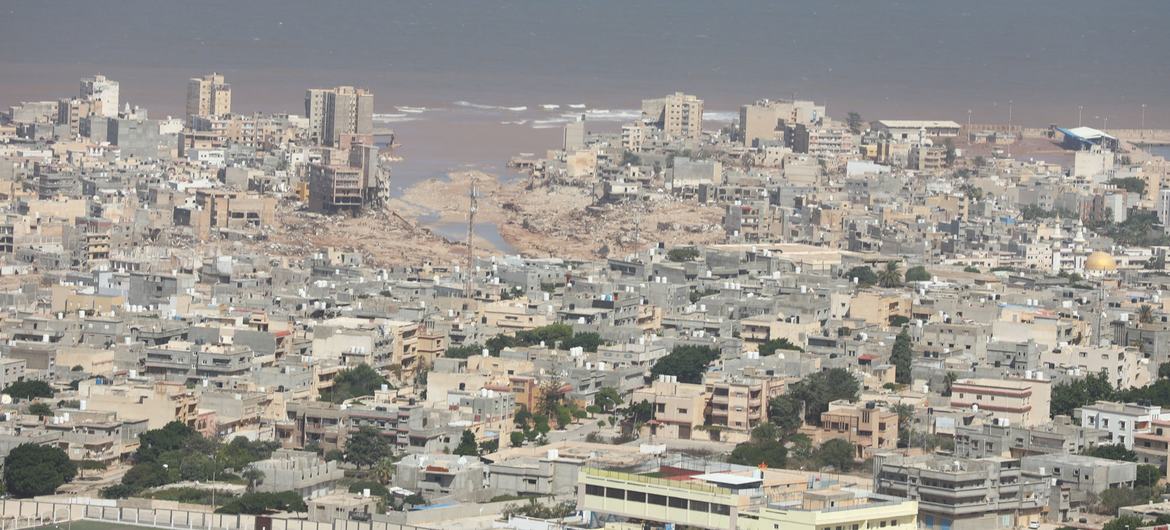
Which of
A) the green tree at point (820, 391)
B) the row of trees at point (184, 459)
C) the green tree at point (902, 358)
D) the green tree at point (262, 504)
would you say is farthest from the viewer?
the green tree at point (902, 358)

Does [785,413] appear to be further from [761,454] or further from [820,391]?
[761,454]

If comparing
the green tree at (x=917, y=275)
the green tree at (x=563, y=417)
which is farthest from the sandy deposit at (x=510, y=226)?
the green tree at (x=563, y=417)

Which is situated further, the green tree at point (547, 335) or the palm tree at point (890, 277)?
the palm tree at point (890, 277)

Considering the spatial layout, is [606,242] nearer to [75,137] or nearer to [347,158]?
[347,158]

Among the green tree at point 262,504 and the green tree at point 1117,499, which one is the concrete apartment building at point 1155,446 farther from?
the green tree at point 262,504

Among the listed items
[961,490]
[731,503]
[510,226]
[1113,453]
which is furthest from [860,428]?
[510,226]

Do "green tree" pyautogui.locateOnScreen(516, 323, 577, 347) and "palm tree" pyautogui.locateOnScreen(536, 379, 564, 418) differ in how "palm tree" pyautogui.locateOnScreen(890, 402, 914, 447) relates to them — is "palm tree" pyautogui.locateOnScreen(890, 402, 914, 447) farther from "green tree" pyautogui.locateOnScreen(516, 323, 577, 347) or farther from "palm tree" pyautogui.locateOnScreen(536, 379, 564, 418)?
"green tree" pyautogui.locateOnScreen(516, 323, 577, 347)

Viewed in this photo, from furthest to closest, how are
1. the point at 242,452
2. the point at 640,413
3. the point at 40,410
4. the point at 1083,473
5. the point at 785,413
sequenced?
the point at 640,413, the point at 785,413, the point at 40,410, the point at 242,452, the point at 1083,473
